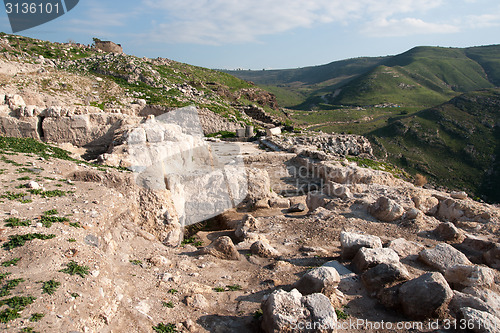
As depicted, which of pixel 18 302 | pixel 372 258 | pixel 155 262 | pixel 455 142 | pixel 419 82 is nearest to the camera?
pixel 18 302

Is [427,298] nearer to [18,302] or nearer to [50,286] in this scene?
[50,286]

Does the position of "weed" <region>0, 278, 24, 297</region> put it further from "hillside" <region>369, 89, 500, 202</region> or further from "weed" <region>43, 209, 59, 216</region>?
"hillside" <region>369, 89, 500, 202</region>

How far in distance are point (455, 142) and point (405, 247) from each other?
43.8 m

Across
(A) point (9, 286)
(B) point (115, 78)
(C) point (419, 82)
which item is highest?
(C) point (419, 82)

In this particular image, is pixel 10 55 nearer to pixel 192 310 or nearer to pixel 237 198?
pixel 237 198

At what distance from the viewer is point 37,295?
284 cm

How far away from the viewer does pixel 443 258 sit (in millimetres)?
4984

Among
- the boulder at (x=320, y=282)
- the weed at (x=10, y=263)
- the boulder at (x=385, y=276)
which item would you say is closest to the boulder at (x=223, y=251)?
the boulder at (x=320, y=282)

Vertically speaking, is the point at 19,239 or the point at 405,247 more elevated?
the point at 19,239

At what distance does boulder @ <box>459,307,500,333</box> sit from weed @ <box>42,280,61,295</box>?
4.52m

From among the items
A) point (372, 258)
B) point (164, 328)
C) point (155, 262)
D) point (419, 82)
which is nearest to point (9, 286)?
point (164, 328)

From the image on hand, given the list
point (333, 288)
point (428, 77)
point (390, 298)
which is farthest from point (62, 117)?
point (428, 77)

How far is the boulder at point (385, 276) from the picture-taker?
4277 millimetres

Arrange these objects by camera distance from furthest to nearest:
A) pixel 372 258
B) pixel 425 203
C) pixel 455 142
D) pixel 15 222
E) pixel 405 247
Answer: pixel 455 142 < pixel 425 203 < pixel 405 247 < pixel 372 258 < pixel 15 222
